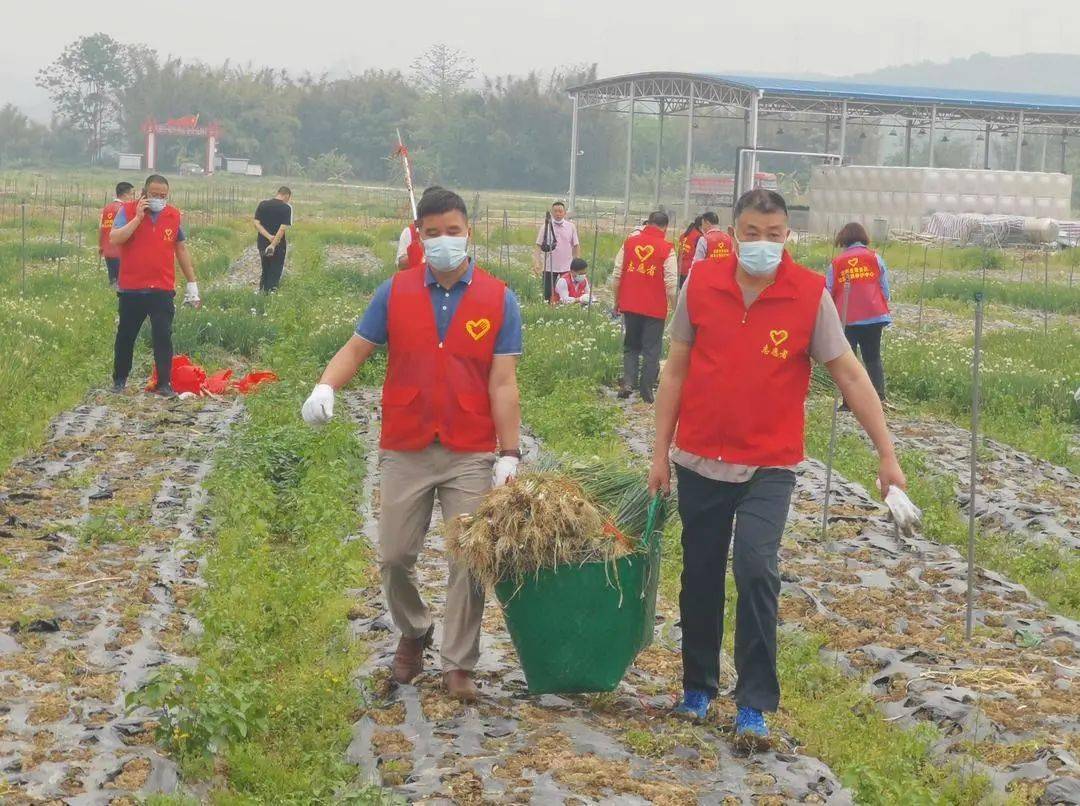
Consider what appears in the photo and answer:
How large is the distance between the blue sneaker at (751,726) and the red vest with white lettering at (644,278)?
7.90 meters

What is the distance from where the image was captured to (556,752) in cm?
504

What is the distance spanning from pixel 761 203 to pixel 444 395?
130cm

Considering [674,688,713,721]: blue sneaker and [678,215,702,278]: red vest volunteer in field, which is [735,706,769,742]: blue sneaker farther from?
[678,215,702,278]: red vest volunteer in field

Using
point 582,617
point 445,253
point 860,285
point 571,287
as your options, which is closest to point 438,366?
point 445,253

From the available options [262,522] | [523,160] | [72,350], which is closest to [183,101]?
[523,160]

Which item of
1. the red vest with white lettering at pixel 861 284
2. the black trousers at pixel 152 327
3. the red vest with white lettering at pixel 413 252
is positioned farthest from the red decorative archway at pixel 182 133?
the red vest with white lettering at pixel 861 284

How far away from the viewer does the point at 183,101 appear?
110 m

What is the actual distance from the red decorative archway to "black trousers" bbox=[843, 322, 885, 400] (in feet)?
268

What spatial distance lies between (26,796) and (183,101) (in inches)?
4348

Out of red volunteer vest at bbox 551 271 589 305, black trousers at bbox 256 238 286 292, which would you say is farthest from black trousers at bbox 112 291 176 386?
red volunteer vest at bbox 551 271 589 305

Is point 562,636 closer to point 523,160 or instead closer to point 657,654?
point 657,654

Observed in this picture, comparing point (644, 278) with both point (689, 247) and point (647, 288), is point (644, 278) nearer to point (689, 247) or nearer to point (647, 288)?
point (647, 288)

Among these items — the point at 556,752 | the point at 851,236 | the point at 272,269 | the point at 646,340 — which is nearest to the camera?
the point at 556,752

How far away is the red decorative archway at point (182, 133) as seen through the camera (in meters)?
91.2
